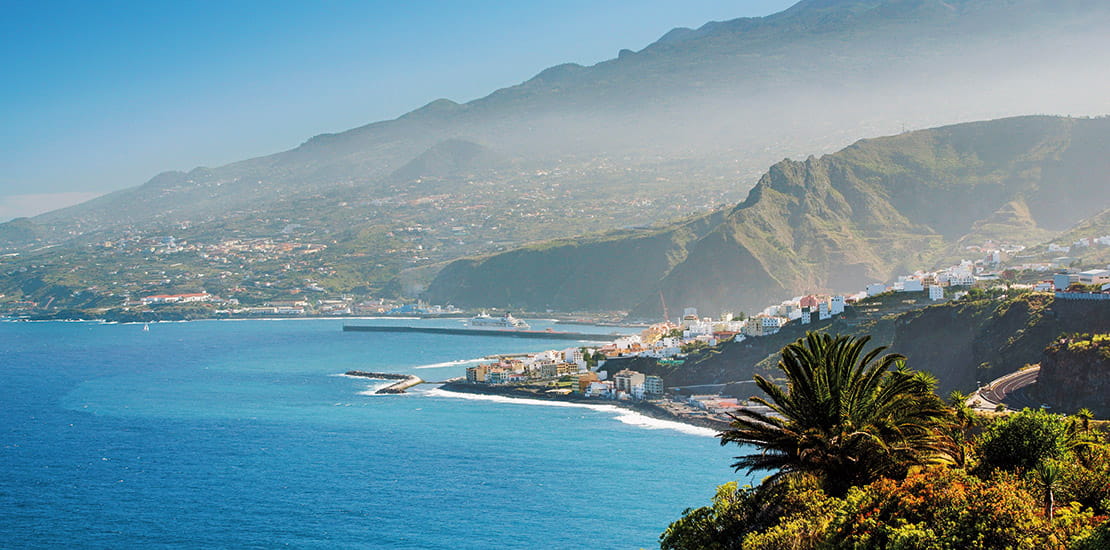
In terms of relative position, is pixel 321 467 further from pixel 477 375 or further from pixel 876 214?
pixel 876 214

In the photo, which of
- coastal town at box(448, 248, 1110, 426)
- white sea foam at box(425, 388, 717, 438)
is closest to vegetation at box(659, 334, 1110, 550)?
white sea foam at box(425, 388, 717, 438)

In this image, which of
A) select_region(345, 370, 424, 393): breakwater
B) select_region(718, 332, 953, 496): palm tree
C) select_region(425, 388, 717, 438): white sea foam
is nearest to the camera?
select_region(718, 332, 953, 496): palm tree

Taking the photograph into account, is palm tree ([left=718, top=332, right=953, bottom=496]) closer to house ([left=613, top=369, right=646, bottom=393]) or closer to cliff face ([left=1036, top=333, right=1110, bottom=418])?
cliff face ([left=1036, top=333, right=1110, bottom=418])

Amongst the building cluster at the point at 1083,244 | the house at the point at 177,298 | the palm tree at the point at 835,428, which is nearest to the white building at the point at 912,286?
the building cluster at the point at 1083,244

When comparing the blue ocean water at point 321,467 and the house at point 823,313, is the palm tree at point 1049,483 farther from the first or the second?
the house at point 823,313

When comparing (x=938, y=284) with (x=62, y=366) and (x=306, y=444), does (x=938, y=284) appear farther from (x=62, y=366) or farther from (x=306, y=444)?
(x=62, y=366)

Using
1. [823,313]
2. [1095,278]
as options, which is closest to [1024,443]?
[1095,278]

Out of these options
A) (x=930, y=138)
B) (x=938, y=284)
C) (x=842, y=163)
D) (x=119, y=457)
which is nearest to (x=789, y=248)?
(x=842, y=163)
